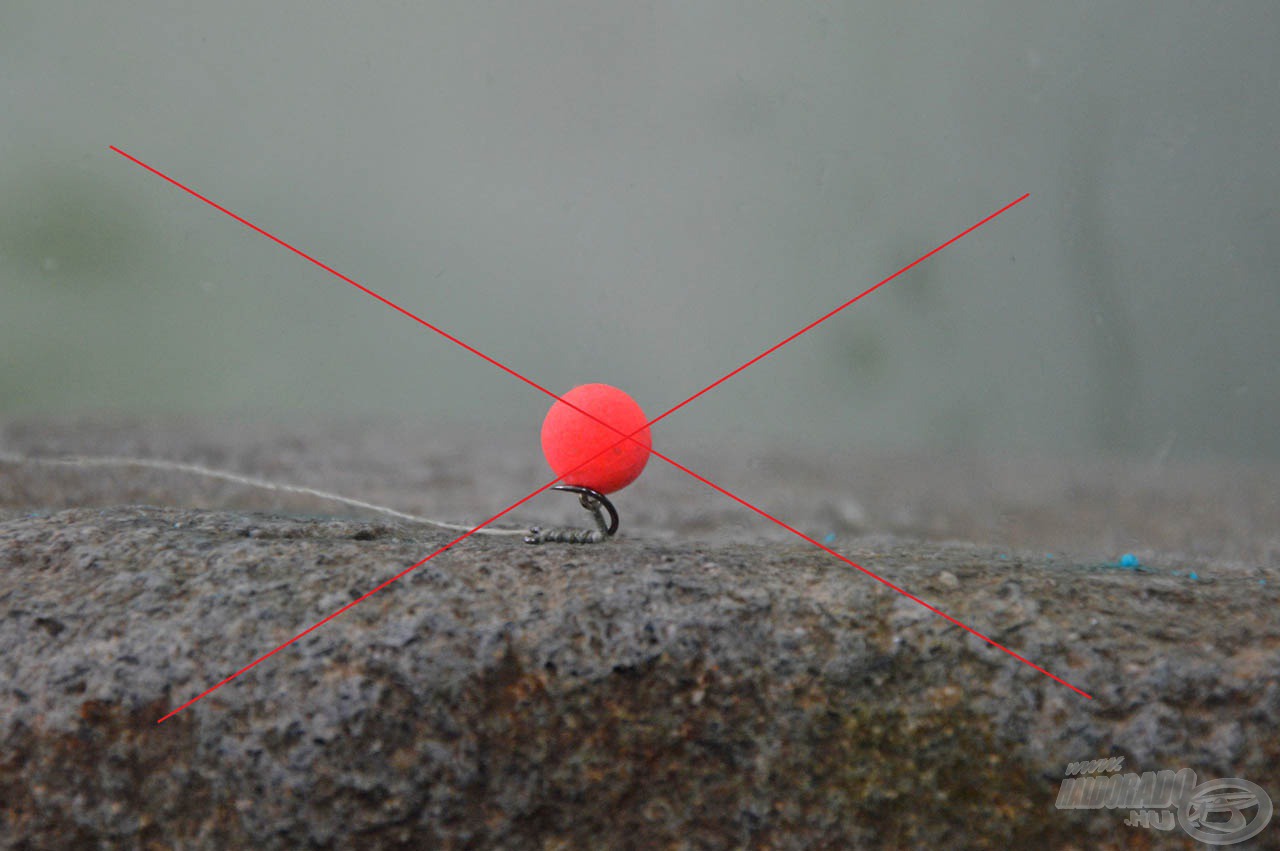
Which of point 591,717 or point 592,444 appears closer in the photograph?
point 591,717

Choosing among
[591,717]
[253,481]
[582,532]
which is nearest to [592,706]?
[591,717]

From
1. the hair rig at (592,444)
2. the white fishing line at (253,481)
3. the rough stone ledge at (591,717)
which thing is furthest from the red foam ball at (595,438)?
the rough stone ledge at (591,717)

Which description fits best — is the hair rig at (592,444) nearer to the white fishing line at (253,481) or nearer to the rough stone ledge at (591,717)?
the white fishing line at (253,481)

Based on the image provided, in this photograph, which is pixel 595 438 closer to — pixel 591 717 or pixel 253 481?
pixel 591 717

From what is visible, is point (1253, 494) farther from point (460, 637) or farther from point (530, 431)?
point (460, 637)

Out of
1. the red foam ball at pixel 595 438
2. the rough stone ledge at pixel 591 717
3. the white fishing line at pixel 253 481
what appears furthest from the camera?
the white fishing line at pixel 253 481

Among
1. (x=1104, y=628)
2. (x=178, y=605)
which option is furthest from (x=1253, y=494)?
(x=178, y=605)

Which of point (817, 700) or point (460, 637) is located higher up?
point (817, 700)

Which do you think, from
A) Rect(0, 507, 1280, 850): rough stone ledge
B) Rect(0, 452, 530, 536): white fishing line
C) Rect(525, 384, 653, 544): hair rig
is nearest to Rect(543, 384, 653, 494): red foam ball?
Rect(525, 384, 653, 544): hair rig

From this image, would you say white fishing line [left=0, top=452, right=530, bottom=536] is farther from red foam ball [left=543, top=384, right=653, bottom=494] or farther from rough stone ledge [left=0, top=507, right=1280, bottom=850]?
rough stone ledge [left=0, top=507, right=1280, bottom=850]
